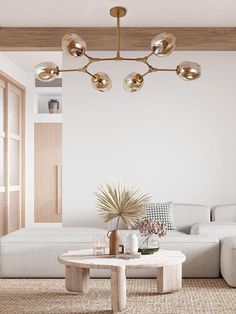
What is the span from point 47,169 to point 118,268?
5.20 m

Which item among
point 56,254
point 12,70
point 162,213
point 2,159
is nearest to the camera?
point 56,254

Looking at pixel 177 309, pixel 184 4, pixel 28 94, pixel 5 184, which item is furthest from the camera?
pixel 28 94

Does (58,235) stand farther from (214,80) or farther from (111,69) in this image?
(214,80)

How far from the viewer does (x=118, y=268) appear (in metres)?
3.91

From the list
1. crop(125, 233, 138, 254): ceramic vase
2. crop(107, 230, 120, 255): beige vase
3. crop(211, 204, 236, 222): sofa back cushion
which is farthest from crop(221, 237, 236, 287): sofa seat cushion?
crop(211, 204, 236, 222): sofa back cushion

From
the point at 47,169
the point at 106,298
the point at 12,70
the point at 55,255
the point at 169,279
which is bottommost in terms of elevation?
the point at 106,298

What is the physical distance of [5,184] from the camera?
777cm

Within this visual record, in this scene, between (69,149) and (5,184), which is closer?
(69,149)

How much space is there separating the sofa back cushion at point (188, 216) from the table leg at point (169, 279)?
5.81 ft

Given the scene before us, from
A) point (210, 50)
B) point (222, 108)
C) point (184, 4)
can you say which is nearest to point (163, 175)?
point (222, 108)

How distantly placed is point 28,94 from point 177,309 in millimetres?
5716

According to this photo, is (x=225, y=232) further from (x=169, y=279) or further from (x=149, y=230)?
(x=149, y=230)

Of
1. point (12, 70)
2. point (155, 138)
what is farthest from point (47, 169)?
point (155, 138)

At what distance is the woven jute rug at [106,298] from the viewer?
12.8 feet
